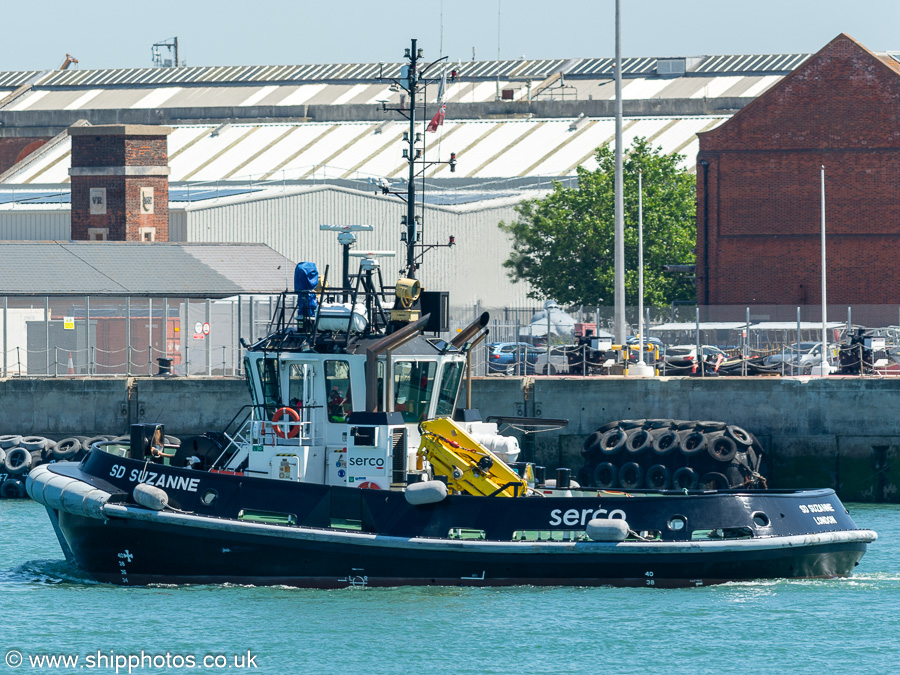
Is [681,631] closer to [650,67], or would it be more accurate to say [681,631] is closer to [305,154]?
[305,154]

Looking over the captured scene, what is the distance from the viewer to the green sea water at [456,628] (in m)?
16.3

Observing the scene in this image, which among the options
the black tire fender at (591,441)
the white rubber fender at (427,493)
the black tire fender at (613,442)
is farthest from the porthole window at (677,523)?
the black tire fender at (591,441)

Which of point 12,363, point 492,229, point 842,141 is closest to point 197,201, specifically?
point 492,229

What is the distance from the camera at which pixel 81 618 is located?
17922 millimetres

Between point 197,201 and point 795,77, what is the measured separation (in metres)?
20.0

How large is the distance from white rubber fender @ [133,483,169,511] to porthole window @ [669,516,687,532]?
6.17 metres

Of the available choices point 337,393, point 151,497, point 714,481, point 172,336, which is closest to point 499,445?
point 337,393

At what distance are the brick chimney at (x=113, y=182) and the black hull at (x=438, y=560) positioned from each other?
31.0 metres

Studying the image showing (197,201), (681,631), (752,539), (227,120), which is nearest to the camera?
(681,631)

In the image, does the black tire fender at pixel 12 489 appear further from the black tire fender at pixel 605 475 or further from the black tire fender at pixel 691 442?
the black tire fender at pixel 691 442

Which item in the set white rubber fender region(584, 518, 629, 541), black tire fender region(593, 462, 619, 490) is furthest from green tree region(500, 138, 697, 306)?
white rubber fender region(584, 518, 629, 541)

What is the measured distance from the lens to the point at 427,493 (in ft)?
60.4

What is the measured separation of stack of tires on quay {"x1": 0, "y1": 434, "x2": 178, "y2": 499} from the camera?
29.1 metres

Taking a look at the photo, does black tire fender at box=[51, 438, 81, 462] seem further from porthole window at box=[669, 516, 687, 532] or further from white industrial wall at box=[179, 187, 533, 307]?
white industrial wall at box=[179, 187, 533, 307]
